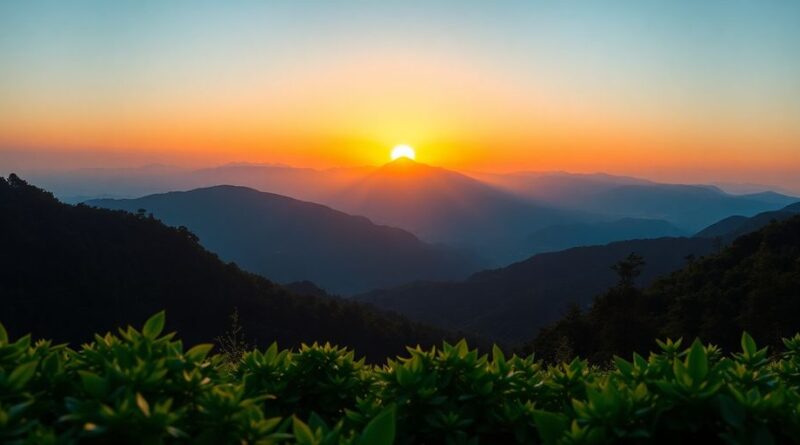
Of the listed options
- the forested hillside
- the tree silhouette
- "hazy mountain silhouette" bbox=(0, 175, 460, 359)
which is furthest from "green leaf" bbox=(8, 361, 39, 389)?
"hazy mountain silhouette" bbox=(0, 175, 460, 359)

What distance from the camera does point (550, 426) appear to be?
7.52 ft

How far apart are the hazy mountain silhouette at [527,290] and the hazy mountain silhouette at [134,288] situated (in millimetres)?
37104

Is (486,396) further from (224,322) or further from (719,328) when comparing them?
(224,322)

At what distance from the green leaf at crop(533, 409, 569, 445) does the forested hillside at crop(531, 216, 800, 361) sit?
935 inches

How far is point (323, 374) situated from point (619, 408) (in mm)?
1540

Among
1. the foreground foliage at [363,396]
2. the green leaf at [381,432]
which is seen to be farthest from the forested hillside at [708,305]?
the green leaf at [381,432]

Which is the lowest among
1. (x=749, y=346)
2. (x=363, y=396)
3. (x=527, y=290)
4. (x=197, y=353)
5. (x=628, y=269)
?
(x=527, y=290)

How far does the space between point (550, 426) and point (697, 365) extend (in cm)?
74

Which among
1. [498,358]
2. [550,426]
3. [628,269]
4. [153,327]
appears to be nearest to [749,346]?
[498,358]

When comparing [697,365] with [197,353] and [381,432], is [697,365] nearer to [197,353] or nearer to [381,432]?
[381,432]

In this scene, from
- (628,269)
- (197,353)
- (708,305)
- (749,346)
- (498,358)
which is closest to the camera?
(197,353)

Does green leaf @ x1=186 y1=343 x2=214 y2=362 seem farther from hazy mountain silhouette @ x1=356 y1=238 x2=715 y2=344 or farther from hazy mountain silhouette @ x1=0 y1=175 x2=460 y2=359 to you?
hazy mountain silhouette @ x1=356 y1=238 x2=715 y2=344

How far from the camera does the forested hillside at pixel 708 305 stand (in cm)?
2978

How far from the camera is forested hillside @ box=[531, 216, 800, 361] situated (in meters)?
29.8
